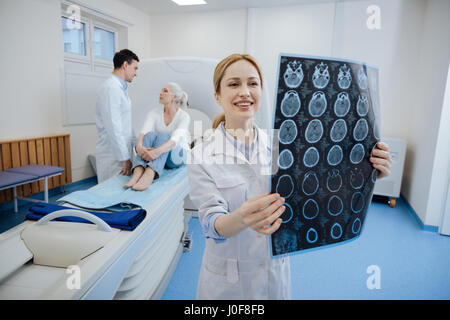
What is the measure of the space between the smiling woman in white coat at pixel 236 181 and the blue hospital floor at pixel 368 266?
1.00 m

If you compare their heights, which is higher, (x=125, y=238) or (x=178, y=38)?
(x=178, y=38)

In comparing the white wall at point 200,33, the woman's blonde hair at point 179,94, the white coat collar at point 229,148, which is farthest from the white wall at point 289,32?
the white coat collar at point 229,148

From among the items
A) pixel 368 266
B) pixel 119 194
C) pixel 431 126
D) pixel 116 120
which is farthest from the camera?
pixel 431 126

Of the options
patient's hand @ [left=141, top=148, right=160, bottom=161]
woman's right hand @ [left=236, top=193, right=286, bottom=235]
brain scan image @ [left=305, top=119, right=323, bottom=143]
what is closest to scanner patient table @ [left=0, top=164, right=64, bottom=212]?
patient's hand @ [left=141, top=148, right=160, bottom=161]

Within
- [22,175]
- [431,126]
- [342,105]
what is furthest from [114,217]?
[431,126]

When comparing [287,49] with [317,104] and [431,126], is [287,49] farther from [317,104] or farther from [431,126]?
[317,104]

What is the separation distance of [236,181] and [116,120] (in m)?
1.72

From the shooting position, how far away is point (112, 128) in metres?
2.16

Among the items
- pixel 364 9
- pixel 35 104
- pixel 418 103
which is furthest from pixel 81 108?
pixel 418 103

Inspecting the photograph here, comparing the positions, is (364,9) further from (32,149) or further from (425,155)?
(32,149)

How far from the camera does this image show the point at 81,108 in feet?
11.9

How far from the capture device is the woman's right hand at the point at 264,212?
22.6 inches

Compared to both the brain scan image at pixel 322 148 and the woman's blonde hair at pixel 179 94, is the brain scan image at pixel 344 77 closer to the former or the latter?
the brain scan image at pixel 322 148
